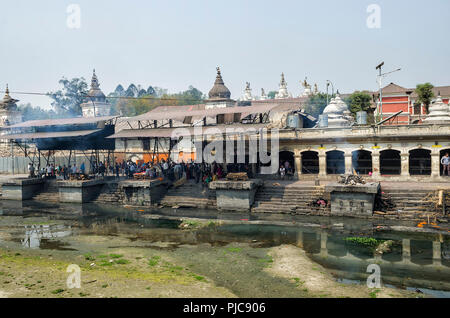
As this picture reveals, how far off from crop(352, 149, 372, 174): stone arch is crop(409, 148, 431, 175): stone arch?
102 inches

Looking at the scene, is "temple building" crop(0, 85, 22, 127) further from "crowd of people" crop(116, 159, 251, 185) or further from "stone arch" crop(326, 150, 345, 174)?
"stone arch" crop(326, 150, 345, 174)

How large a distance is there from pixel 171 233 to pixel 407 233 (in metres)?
10.7

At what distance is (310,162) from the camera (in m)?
27.1

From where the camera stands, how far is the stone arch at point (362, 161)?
2511cm

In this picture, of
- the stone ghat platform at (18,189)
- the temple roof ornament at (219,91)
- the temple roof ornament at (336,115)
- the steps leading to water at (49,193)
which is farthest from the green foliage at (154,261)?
the temple roof ornament at (219,91)

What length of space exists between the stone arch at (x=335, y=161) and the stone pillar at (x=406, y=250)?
37.1ft

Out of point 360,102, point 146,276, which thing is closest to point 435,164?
point 146,276

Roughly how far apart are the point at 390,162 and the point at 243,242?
14847mm

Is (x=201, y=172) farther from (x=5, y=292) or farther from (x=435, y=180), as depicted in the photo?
(x=5, y=292)

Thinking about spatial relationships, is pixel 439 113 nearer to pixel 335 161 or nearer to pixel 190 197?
pixel 335 161

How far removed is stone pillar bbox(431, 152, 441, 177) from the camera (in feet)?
74.4

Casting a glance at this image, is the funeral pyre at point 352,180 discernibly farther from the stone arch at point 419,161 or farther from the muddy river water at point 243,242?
the stone arch at point 419,161

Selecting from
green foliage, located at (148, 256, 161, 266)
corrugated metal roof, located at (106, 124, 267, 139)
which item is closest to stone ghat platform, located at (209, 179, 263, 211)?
corrugated metal roof, located at (106, 124, 267, 139)
